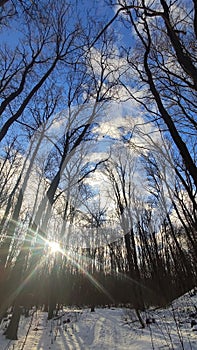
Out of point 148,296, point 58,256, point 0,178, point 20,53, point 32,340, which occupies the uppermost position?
point 0,178

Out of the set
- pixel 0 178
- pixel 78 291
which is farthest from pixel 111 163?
pixel 78 291

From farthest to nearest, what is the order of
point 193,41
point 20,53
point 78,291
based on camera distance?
point 78,291, point 20,53, point 193,41

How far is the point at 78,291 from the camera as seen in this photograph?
91.8 ft

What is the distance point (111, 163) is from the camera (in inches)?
550

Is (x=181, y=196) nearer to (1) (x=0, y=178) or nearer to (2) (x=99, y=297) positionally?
(1) (x=0, y=178)

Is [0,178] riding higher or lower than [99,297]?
higher

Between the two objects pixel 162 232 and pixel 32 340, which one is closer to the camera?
pixel 32 340

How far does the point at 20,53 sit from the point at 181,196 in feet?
43.4

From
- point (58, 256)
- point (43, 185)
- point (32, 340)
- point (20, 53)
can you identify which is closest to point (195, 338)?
point (32, 340)

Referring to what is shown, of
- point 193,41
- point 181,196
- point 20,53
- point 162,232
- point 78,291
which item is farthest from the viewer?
point 78,291

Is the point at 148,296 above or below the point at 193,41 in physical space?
below

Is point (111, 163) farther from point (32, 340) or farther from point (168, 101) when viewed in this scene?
point (32, 340)

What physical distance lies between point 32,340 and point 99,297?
21193mm

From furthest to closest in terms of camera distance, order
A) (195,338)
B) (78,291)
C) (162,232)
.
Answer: (78,291) < (162,232) < (195,338)
